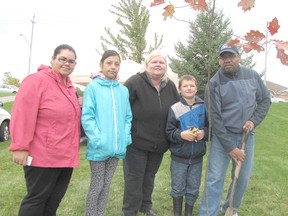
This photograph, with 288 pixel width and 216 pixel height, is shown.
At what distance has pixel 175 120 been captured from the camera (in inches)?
139

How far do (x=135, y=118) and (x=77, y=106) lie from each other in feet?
2.51

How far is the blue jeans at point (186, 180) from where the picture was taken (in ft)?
11.8

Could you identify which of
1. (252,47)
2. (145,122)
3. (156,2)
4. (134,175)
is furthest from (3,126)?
(252,47)

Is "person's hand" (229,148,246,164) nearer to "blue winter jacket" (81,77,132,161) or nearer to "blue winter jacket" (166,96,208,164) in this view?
"blue winter jacket" (166,96,208,164)

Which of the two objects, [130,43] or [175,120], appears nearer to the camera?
[175,120]

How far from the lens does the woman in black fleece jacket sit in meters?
3.50

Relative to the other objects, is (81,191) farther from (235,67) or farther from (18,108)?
(235,67)

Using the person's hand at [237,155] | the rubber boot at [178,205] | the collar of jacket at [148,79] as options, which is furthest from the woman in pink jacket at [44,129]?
the person's hand at [237,155]

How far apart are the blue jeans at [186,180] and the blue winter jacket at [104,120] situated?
29.0 inches

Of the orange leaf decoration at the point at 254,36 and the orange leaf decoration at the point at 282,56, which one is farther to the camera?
the orange leaf decoration at the point at 254,36

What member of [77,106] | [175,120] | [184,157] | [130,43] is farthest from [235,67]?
[130,43]

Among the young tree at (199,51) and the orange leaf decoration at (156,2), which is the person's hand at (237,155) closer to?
the orange leaf decoration at (156,2)

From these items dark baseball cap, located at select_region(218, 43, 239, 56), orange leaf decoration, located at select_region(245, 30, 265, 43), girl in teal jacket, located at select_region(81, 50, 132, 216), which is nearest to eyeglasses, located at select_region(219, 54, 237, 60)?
dark baseball cap, located at select_region(218, 43, 239, 56)

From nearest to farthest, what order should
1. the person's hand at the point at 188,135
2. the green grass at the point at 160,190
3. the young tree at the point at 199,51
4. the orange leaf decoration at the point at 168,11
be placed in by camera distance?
the orange leaf decoration at the point at 168,11 → the person's hand at the point at 188,135 → the green grass at the point at 160,190 → the young tree at the point at 199,51
